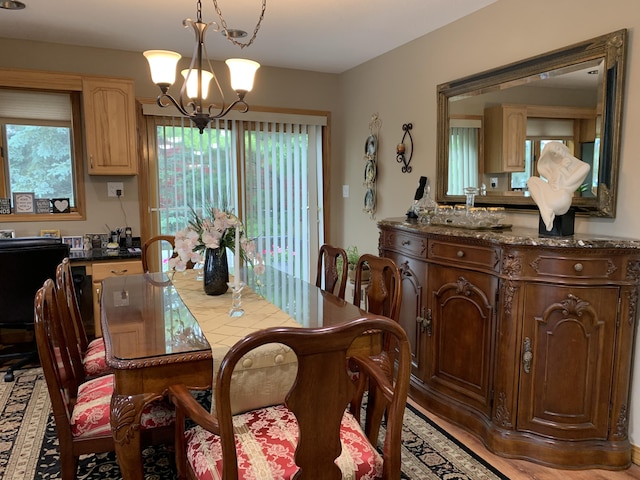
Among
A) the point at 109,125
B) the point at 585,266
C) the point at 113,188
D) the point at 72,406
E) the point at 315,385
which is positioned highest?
the point at 109,125

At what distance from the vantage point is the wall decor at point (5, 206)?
3.68 meters

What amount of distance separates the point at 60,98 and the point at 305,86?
216 centimetres

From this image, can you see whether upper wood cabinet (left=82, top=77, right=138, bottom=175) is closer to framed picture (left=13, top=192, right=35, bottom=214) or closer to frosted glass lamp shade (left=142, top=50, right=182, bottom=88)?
framed picture (left=13, top=192, right=35, bottom=214)

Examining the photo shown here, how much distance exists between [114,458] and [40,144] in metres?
2.76

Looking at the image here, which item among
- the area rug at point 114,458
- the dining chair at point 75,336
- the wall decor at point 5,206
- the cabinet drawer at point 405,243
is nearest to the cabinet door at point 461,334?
the cabinet drawer at point 405,243

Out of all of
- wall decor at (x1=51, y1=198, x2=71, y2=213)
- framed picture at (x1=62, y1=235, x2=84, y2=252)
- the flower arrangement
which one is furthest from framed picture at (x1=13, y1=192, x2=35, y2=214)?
the flower arrangement

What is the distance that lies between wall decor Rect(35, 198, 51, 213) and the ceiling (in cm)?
125

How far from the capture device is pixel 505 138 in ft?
9.04

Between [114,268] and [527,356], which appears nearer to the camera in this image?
[527,356]

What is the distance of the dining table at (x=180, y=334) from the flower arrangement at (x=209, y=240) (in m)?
0.19

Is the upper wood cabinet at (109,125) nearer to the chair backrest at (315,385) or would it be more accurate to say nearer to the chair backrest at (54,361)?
the chair backrest at (54,361)

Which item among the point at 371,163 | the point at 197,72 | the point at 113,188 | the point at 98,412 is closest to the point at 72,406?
the point at 98,412

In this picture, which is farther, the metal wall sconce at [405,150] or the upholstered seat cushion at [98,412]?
the metal wall sconce at [405,150]

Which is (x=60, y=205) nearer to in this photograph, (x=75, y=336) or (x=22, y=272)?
(x=22, y=272)
